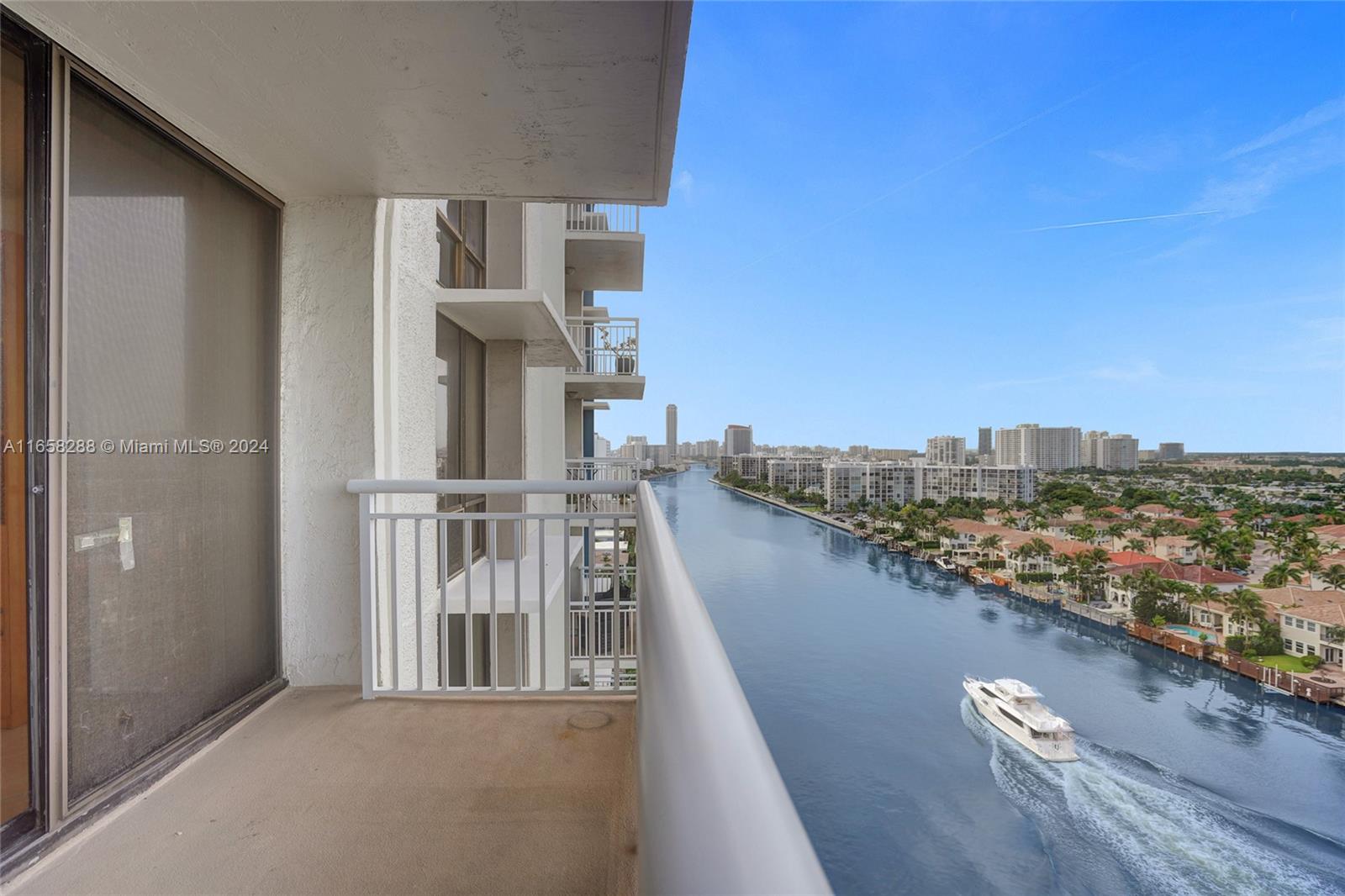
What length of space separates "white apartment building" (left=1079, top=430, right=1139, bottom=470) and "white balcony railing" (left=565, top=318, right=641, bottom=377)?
74.2 feet

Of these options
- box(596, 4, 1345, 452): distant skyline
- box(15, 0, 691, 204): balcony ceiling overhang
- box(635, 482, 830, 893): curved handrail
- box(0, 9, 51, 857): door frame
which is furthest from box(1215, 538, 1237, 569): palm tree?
box(0, 9, 51, 857): door frame

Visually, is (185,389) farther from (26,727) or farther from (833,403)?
(833,403)

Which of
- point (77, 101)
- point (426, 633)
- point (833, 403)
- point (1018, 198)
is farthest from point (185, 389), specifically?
point (1018, 198)

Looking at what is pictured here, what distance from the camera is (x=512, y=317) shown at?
3.69 metres

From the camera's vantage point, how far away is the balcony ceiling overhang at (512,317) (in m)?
3.30

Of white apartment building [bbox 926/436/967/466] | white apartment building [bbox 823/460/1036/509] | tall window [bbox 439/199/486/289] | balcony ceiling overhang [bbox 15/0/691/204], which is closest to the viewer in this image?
balcony ceiling overhang [bbox 15/0/691/204]

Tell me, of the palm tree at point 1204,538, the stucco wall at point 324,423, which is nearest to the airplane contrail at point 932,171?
the palm tree at point 1204,538

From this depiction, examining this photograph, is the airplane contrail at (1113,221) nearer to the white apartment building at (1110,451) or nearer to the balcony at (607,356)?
the white apartment building at (1110,451)

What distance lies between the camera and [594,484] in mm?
2471

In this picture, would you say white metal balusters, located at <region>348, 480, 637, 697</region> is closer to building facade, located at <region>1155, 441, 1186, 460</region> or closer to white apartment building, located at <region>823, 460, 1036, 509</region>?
white apartment building, located at <region>823, 460, 1036, 509</region>

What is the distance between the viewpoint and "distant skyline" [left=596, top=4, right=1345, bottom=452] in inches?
1130

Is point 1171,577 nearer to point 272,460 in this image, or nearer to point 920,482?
point 920,482

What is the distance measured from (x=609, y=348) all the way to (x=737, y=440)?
24.3m

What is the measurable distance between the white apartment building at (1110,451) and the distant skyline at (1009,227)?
416 cm
